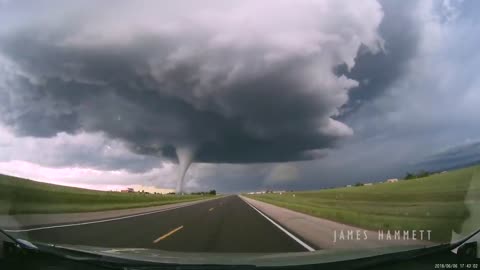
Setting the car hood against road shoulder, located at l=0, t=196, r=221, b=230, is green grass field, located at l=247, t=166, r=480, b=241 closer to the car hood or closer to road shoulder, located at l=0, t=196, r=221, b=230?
the car hood

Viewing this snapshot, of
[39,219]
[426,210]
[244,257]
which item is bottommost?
[39,219]

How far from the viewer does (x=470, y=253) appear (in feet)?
17.7

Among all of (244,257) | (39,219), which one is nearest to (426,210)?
(39,219)

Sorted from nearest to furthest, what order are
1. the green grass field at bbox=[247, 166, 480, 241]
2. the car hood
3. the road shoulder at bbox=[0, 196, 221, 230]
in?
1. the car hood
2. the green grass field at bbox=[247, 166, 480, 241]
3. the road shoulder at bbox=[0, 196, 221, 230]

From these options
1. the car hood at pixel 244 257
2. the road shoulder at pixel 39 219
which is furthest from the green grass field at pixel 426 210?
the road shoulder at pixel 39 219

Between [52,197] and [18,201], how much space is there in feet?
25.3

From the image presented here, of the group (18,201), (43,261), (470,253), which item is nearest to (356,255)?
(470,253)

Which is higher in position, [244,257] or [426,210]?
[244,257]

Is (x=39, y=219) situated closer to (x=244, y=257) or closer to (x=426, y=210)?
(x=244, y=257)

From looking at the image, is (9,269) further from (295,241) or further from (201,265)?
(295,241)

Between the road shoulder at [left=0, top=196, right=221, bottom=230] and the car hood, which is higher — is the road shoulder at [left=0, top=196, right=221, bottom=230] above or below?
below

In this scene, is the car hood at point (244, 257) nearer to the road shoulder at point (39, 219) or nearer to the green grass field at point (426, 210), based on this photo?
the green grass field at point (426, 210)

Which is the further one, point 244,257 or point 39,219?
point 39,219

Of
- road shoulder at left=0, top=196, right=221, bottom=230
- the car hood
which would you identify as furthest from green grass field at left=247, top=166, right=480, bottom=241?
road shoulder at left=0, top=196, right=221, bottom=230
